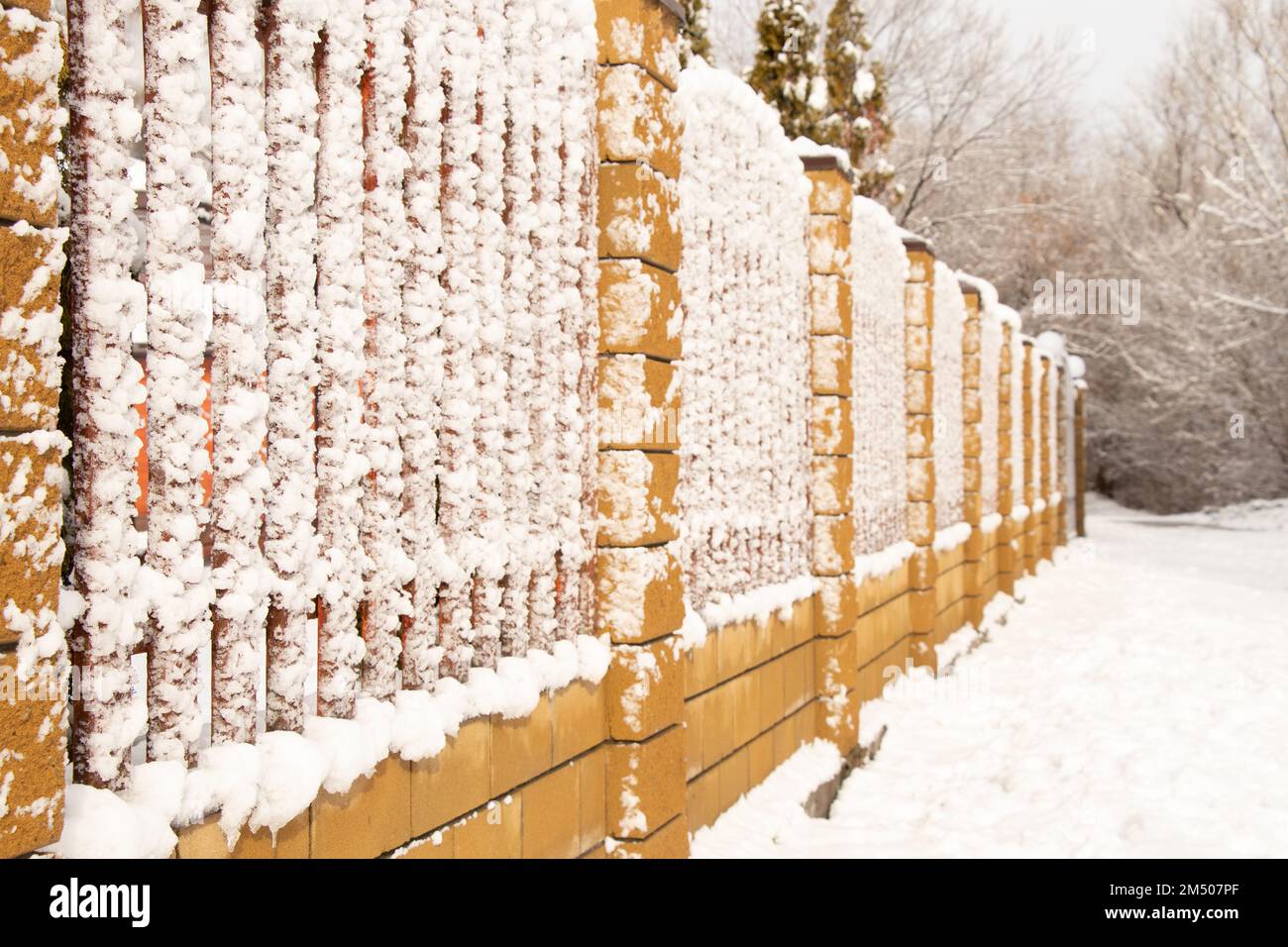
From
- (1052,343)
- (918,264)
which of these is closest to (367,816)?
(918,264)

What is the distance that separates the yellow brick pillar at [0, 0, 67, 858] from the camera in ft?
5.12

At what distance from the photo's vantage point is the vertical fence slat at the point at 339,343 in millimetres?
2229

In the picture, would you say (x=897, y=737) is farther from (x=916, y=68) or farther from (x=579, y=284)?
(x=916, y=68)

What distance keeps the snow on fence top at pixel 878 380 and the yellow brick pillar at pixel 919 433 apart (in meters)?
0.07

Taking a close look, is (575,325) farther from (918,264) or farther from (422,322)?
(918,264)

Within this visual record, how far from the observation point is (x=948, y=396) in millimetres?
9914

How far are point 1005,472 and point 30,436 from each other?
37.5ft

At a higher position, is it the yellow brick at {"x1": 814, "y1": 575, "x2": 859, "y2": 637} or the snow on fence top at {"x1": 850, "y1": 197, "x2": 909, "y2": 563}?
the snow on fence top at {"x1": 850, "y1": 197, "x2": 909, "y2": 563}

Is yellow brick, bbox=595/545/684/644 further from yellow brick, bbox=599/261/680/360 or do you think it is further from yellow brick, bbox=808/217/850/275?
yellow brick, bbox=808/217/850/275

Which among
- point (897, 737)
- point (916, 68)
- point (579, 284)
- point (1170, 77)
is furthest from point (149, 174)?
point (1170, 77)

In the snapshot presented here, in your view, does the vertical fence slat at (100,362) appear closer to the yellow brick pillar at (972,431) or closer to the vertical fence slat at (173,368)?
the vertical fence slat at (173,368)

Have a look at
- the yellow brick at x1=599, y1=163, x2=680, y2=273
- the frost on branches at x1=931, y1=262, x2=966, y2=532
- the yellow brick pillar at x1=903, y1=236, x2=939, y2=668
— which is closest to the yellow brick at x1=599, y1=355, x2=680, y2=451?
the yellow brick at x1=599, y1=163, x2=680, y2=273

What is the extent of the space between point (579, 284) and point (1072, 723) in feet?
14.8

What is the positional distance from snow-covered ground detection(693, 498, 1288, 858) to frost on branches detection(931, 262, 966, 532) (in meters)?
1.20
